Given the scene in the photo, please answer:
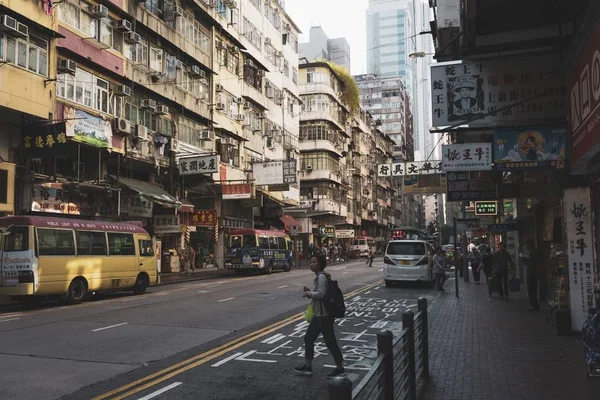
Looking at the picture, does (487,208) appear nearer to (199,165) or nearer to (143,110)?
(199,165)

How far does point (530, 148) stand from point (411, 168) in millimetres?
17093

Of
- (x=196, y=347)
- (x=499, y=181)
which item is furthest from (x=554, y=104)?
(x=499, y=181)

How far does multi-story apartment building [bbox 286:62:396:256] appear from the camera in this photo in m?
57.3

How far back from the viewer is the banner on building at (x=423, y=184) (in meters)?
27.0

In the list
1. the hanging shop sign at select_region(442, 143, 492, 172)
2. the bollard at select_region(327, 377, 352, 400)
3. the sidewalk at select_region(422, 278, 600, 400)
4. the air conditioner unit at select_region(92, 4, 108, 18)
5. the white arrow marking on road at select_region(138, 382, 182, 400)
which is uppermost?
the air conditioner unit at select_region(92, 4, 108, 18)

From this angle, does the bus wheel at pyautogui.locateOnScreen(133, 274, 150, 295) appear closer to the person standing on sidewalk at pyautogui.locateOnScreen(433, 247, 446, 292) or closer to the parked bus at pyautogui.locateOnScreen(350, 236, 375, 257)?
the person standing on sidewalk at pyautogui.locateOnScreen(433, 247, 446, 292)

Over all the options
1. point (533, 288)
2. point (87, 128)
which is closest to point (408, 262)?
point (533, 288)

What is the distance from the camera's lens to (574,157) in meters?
7.60

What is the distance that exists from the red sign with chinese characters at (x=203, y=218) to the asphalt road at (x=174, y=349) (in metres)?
16.1

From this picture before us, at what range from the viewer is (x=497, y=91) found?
9.35 m

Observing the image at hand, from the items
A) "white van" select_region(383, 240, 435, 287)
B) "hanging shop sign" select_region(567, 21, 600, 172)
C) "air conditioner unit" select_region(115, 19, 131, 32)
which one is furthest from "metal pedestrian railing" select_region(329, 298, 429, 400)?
"air conditioner unit" select_region(115, 19, 131, 32)

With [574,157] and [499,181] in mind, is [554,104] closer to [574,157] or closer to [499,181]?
[574,157]

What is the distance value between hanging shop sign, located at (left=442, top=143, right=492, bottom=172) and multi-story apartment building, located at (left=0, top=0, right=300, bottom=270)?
46.8 ft

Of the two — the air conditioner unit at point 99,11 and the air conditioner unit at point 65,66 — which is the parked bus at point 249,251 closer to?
the air conditioner unit at point 65,66
